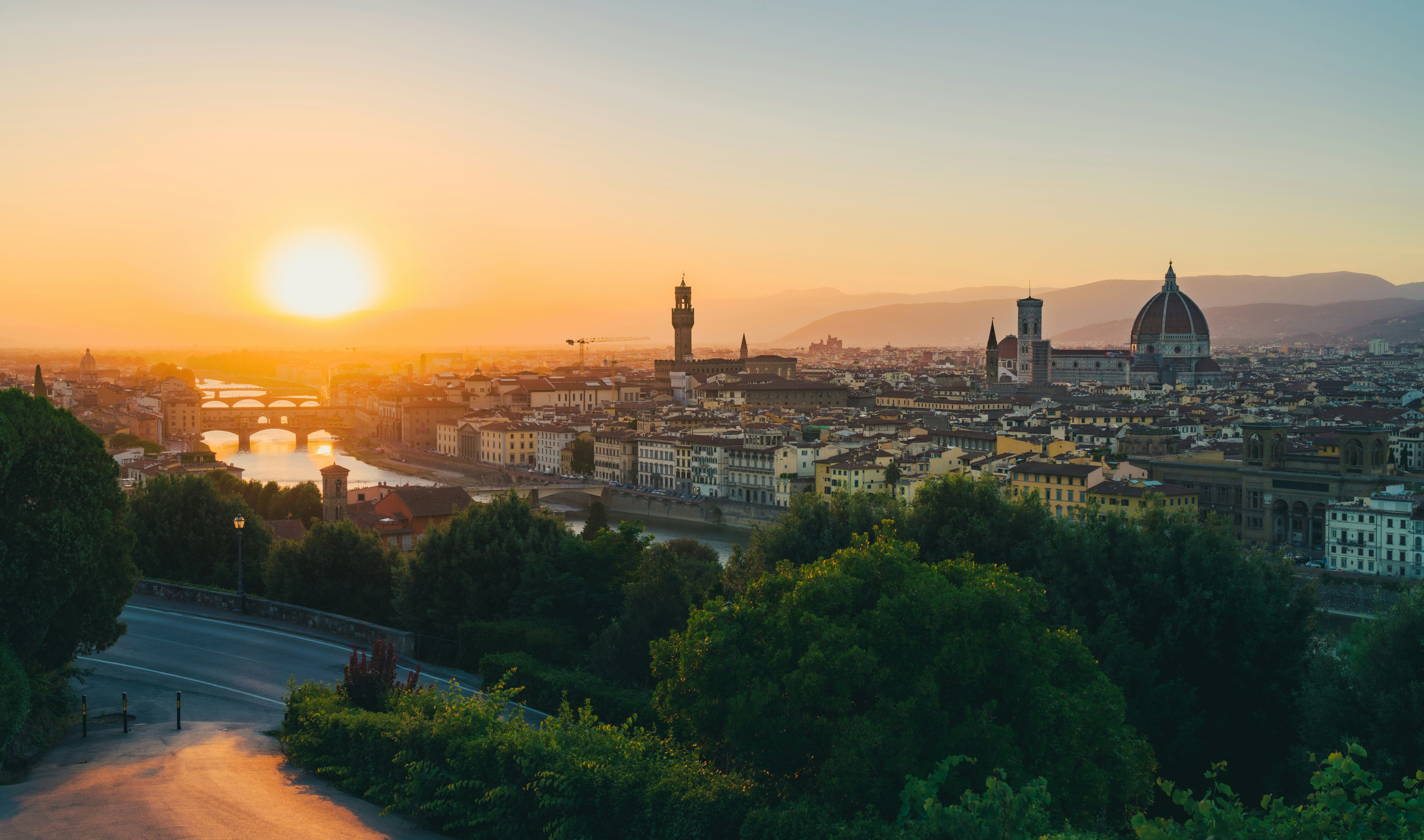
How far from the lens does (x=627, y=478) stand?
136 ft

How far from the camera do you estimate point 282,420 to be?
6538cm

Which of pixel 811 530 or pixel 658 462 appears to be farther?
pixel 658 462

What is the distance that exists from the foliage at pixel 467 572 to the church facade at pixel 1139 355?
65.2 metres

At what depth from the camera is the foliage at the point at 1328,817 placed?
123 inches

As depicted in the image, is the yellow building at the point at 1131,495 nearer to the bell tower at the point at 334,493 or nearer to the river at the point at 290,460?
the bell tower at the point at 334,493

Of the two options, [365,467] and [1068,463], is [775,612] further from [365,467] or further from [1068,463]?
[365,467]

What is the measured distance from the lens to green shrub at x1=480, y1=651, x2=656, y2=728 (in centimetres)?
696

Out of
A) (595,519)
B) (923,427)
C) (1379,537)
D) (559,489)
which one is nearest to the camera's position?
(595,519)

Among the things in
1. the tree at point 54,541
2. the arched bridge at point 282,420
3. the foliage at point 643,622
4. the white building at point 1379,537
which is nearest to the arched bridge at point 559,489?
the white building at point 1379,537

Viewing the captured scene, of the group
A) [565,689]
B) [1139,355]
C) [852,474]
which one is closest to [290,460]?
[852,474]

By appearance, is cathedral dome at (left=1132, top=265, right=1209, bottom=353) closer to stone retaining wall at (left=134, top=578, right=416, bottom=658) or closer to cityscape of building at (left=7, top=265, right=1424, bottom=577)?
cityscape of building at (left=7, top=265, right=1424, bottom=577)

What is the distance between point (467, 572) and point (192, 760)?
189 inches

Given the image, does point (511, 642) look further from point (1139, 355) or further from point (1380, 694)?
point (1139, 355)

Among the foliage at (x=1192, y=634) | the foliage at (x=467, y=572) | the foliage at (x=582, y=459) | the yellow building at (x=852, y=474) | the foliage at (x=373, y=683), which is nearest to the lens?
the foliage at (x=373, y=683)
